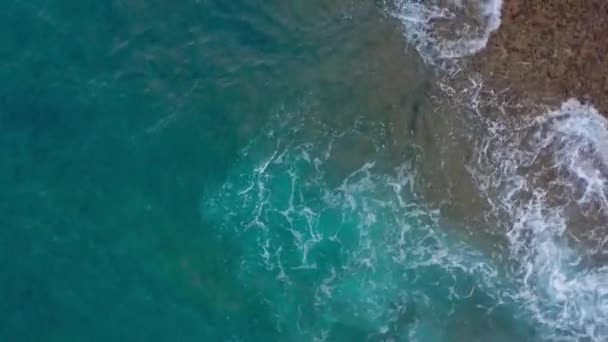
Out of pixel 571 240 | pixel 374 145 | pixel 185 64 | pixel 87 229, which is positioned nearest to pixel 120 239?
pixel 87 229

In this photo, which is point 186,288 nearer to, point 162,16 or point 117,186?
point 117,186

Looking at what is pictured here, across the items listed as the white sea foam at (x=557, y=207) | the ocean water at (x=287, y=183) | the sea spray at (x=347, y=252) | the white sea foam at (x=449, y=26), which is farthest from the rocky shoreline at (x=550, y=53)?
the sea spray at (x=347, y=252)

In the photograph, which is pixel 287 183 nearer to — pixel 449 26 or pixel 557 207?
pixel 449 26

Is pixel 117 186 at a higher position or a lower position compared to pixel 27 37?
lower

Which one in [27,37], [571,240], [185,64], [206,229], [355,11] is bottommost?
[206,229]

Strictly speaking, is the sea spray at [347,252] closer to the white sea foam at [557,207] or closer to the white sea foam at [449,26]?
the white sea foam at [557,207]

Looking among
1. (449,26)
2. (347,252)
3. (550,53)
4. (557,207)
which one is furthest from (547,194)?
(347,252)

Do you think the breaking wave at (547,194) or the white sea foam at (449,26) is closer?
the breaking wave at (547,194)
